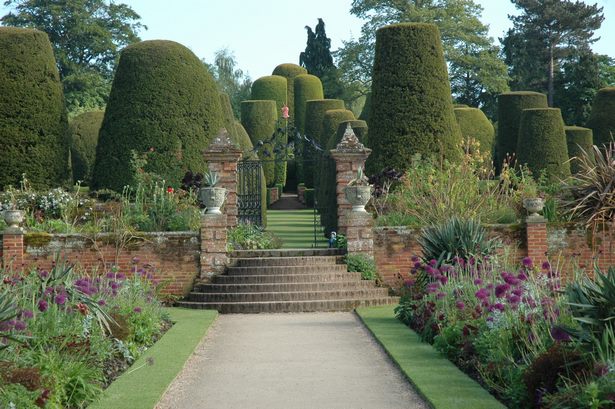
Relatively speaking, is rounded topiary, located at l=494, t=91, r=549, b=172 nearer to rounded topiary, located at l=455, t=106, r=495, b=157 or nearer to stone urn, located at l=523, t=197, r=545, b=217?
rounded topiary, located at l=455, t=106, r=495, b=157

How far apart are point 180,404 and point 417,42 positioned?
14.5 m

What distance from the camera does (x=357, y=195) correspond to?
52.5 ft

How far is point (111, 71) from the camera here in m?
47.4

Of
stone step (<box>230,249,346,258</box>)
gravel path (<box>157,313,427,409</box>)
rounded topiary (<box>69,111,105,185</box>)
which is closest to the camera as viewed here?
gravel path (<box>157,313,427,409</box>)

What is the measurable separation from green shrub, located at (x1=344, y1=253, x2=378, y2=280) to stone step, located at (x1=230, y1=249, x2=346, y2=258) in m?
0.50

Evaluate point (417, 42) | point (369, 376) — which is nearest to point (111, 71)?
point (417, 42)

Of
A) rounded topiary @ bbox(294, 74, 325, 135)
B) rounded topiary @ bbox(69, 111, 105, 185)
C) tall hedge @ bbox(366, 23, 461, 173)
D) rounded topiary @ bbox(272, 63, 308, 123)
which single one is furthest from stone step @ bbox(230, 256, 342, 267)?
rounded topiary @ bbox(272, 63, 308, 123)

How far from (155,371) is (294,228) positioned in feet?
58.4

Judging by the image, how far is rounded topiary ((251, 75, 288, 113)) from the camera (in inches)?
1838

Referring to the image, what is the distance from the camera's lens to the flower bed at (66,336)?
22.5 ft

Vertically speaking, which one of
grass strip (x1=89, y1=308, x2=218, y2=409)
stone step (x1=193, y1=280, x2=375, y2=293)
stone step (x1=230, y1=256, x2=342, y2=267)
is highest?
stone step (x1=230, y1=256, x2=342, y2=267)

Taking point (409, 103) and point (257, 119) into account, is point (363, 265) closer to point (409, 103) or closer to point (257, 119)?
point (409, 103)

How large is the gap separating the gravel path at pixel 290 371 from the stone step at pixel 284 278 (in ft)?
7.70

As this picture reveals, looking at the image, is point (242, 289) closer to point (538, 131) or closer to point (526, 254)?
point (526, 254)
